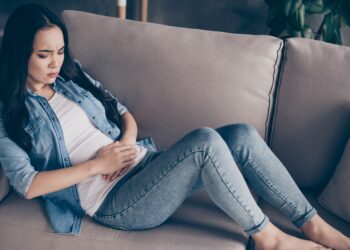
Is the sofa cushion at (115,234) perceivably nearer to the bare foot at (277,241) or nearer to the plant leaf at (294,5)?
the bare foot at (277,241)

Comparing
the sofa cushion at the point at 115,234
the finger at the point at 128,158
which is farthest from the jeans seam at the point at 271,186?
the finger at the point at 128,158

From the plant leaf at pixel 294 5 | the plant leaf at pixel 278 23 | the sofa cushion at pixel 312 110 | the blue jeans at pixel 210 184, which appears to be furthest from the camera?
the plant leaf at pixel 278 23

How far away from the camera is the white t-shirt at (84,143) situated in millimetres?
1317

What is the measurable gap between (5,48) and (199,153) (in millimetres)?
634

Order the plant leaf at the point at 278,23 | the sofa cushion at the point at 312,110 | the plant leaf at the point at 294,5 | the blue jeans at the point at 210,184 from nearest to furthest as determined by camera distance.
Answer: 1. the blue jeans at the point at 210,184
2. the sofa cushion at the point at 312,110
3. the plant leaf at the point at 294,5
4. the plant leaf at the point at 278,23

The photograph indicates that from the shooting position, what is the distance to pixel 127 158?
Answer: 1.35 m

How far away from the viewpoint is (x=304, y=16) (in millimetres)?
1912

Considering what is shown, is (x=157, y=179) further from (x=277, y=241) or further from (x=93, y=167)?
(x=277, y=241)

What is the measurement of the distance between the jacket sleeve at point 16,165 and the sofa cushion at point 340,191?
875 mm

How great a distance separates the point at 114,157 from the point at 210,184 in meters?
0.30

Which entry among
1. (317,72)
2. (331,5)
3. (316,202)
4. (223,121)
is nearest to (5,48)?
(223,121)

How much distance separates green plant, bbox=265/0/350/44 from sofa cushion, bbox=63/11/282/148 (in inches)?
17.6

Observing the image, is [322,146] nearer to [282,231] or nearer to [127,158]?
[282,231]

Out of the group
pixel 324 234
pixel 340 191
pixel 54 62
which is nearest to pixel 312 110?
pixel 340 191
